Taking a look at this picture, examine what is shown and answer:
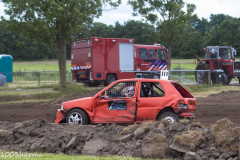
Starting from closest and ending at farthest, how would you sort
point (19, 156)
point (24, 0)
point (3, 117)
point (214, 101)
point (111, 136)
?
1. point (19, 156)
2. point (111, 136)
3. point (3, 117)
4. point (214, 101)
5. point (24, 0)

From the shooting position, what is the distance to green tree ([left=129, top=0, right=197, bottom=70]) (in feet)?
77.4

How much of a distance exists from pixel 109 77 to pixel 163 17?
24.0 feet

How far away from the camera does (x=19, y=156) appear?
226 inches

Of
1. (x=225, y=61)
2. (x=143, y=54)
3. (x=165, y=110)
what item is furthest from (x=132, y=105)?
(x=225, y=61)

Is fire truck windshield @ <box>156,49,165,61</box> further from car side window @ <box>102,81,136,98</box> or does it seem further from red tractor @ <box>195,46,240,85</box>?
car side window @ <box>102,81,136,98</box>

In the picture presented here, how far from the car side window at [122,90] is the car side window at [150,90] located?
0.93 feet

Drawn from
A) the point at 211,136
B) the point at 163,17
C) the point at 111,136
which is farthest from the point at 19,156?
the point at 163,17

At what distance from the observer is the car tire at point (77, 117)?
27.7ft

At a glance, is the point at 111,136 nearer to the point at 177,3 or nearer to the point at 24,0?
the point at 24,0

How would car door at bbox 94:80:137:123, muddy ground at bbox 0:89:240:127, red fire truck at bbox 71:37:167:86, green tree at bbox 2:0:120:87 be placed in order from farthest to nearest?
red fire truck at bbox 71:37:167:86
green tree at bbox 2:0:120:87
muddy ground at bbox 0:89:240:127
car door at bbox 94:80:137:123

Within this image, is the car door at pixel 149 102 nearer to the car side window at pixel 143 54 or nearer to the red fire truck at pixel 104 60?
the red fire truck at pixel 104 60

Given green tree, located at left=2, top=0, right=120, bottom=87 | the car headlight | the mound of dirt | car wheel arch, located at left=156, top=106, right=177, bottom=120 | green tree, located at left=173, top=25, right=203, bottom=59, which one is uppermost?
green tree, located at left=173, top=25, right=203, bottom=59

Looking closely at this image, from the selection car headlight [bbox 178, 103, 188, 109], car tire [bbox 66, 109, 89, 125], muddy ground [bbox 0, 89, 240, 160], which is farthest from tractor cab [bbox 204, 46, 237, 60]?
muddy ground [bbox 0, 89, 240, 160]

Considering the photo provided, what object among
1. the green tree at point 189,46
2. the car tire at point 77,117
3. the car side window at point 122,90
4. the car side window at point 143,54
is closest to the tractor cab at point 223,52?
the car side window at point 143,54
